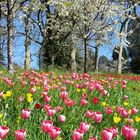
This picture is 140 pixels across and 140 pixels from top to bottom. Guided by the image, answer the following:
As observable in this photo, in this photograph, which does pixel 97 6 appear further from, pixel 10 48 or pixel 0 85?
pixel 0 85

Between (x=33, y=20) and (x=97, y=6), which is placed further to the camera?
(x=33, y=20)

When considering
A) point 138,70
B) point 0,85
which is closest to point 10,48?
point 0,85

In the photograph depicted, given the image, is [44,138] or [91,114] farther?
[91,114]

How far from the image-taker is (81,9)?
2922 cm

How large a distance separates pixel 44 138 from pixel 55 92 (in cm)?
315

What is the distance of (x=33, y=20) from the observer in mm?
34000

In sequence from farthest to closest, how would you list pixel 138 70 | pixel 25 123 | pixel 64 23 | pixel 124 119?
pixel 138 70, pixel 64 23, pixel 124 119, pixel 25 123

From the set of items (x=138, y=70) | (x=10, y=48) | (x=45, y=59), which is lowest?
(x=138, y=70)

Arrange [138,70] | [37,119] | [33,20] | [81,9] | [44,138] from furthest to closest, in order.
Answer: [138,70] → [33,20] → [81,9] → [37,119] → [44,138]

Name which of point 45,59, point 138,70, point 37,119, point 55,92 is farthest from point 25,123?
point 138,70

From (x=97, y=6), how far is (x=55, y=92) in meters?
23.4

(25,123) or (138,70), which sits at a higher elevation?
(25,123)

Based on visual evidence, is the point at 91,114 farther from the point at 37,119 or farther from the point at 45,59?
the point at 45,59

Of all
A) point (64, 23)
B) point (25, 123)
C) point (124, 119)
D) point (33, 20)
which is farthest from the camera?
point (33, 20)
